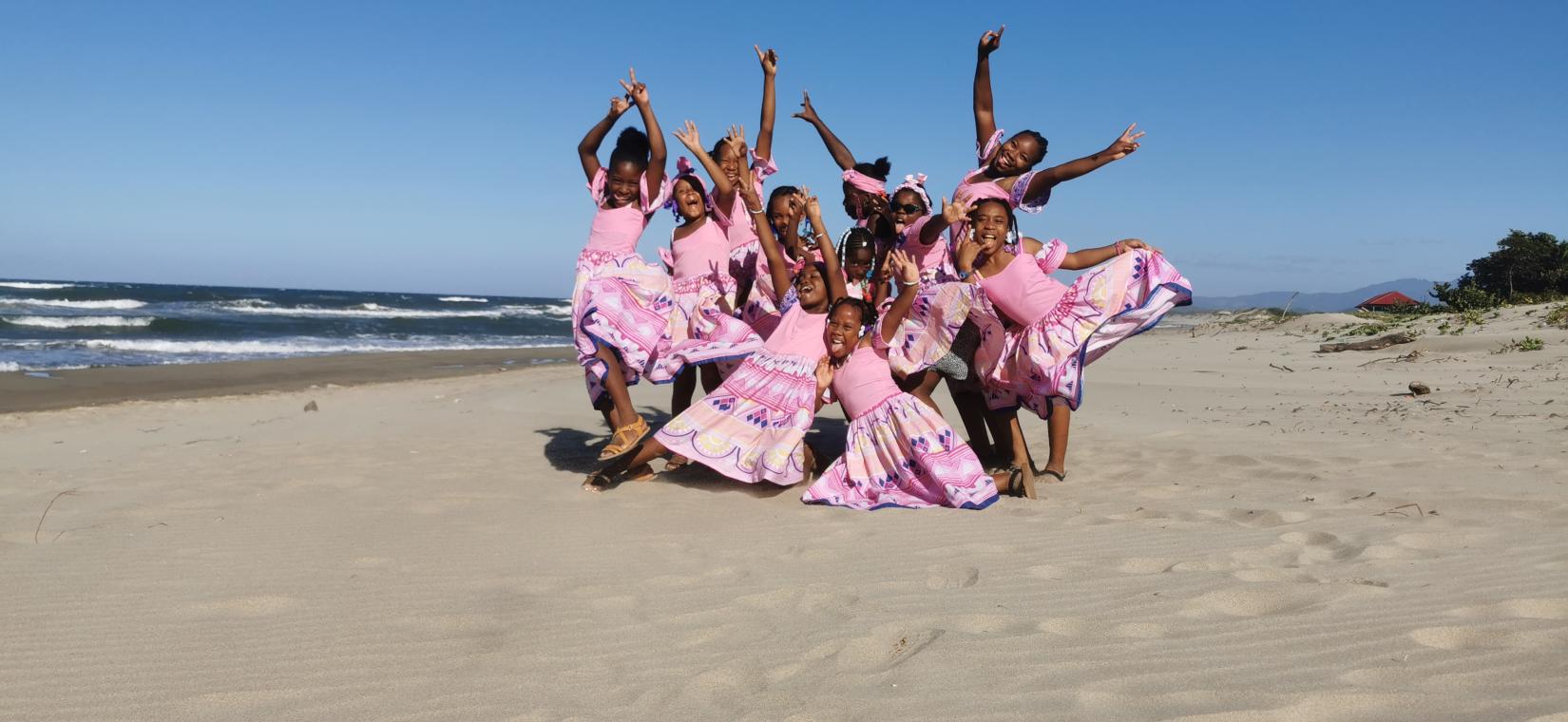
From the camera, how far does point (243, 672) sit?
9.66ft

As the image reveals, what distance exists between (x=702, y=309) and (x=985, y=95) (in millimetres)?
2279

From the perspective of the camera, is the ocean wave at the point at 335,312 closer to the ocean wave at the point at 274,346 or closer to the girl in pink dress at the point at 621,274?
the ocean wave at the point at 274,346

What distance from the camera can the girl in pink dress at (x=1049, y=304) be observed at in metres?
5.54

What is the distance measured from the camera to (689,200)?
6.58 metres

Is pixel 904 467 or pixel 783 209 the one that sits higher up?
pixel 783 209

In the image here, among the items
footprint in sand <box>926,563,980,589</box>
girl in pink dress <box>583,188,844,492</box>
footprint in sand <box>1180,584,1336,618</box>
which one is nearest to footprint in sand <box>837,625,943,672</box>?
footprint in sand <box>926,563,980,589</box>

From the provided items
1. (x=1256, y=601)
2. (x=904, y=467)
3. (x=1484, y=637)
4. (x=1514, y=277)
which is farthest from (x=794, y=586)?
(x=1514, y=277)

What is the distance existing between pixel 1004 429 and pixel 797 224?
180 centimetres

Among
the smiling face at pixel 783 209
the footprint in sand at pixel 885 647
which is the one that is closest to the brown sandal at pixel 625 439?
the smiling face at pixel 783 209

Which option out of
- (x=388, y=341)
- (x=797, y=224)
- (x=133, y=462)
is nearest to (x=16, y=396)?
(x=133, y=462)

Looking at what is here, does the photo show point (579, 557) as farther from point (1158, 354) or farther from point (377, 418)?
point (1158, 354)

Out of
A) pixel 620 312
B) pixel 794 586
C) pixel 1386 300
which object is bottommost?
pixel 794 586

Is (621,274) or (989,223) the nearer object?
(989,223)

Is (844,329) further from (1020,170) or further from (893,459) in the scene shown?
(1020,170)
